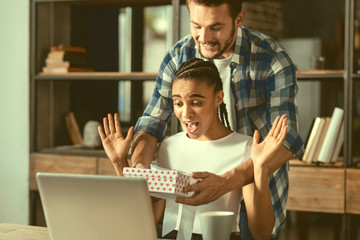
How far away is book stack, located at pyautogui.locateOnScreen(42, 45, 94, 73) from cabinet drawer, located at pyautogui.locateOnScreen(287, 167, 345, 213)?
1431mm

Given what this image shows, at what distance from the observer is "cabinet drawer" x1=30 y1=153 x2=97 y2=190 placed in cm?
349

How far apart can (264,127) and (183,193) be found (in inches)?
20.4

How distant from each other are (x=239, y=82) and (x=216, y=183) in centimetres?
46

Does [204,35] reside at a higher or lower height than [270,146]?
higher

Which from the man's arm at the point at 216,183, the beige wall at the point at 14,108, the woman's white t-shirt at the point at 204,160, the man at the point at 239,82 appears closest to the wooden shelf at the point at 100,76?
the beige wall at the point at 14,108

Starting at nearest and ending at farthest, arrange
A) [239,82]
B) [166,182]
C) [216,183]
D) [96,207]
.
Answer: [96,207] → [166,182] → [216,183] → [239,82]

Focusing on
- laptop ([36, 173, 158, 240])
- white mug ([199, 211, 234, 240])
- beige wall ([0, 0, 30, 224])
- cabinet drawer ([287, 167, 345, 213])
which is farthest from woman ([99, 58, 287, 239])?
beige wall ([0, 0, 30, 224])

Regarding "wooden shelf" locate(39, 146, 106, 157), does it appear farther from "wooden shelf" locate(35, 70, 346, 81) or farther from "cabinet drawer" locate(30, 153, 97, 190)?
"wooden shelf" locate(35, 70, 346, 81)

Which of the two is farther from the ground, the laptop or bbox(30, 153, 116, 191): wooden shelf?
the laptop

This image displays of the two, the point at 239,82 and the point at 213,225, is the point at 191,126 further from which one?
the point at 213,225

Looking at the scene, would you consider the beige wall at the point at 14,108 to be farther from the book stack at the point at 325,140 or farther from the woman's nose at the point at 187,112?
the woman's nose at the point at 187,112

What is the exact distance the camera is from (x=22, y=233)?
6.22 feet

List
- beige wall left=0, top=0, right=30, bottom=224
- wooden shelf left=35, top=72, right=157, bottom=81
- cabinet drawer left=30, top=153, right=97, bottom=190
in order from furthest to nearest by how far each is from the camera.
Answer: beige wall left=0, top=0, right=30, bottom=224 < cabinet drawer left=30, top=153, right=97, bottom=190 < wooden shelf left=35, top=72, right=157, bottom=81

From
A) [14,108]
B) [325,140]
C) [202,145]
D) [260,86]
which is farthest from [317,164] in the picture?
[14,108]
